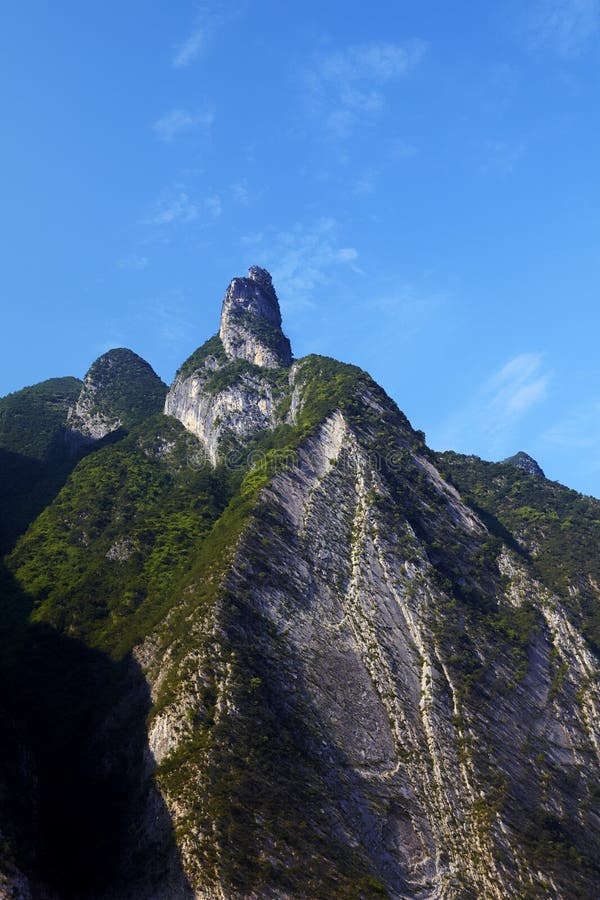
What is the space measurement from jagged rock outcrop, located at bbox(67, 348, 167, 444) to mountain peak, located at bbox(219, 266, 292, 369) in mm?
15733

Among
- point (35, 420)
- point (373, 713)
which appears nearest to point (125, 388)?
point (35, 420)

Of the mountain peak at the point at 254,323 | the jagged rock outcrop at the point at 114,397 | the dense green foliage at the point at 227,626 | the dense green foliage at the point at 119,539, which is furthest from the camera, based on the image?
the mountain peak at the point at 254,323

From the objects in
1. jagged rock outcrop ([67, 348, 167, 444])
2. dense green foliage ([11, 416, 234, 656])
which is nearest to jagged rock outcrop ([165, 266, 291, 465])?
dense green foliage ([11, 416, 234, 656])

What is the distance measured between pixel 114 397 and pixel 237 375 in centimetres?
2719

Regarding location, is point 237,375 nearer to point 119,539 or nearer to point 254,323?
point 254,323

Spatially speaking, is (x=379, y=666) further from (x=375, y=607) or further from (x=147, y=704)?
(x=147, y=704)

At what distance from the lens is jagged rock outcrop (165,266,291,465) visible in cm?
9650

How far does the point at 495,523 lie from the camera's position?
276 ft

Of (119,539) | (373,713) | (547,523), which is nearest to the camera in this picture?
(373,713)

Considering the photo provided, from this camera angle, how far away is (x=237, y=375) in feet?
342

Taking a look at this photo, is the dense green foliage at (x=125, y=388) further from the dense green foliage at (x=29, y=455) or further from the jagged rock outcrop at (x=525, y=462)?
the jagged rock outcrop at (x=525, y=462)

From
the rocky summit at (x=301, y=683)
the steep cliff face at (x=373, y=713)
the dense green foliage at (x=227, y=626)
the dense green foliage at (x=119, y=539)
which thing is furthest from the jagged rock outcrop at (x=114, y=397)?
the steep cliff face at (x=373, y=713)

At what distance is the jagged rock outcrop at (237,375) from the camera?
9650 cm

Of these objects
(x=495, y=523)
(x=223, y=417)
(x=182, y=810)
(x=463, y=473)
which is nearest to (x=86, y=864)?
(x=182, y=810)
